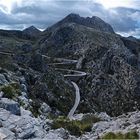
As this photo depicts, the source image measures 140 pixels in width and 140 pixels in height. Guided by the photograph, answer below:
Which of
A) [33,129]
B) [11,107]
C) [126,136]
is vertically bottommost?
[33,129]

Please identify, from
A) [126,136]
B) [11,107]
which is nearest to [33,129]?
[11,107]

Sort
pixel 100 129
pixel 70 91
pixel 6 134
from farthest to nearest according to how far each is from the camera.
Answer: pixel 70 91 < pixel 100 129 < pixel 6 134

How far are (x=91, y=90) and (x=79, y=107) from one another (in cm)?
5500

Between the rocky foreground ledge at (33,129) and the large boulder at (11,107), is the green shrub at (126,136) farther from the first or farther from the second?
the large boulder at (11,107)

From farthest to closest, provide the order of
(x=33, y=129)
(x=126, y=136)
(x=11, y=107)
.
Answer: (x=11, y=107) → (x=33, y=129) → (x=126, y=136)

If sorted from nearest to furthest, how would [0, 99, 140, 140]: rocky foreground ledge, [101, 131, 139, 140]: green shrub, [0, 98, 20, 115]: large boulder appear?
[101, 131, 139, 140]: green shrub
[0, 99, 140, 140]: rocky foreground ledge
[0, 98, 20, 115]: large boulder

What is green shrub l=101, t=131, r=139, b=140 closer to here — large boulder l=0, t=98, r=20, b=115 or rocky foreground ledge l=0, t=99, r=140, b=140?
rocky foreground ledge l=0, t=99, r=140, b=140

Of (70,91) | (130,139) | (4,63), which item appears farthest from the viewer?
(70,91)

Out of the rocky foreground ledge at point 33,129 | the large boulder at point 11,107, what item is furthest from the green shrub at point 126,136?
the large boulder at point 11,107

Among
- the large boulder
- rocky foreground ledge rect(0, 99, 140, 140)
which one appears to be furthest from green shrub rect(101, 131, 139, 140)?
the large boulder

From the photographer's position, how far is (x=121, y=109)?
7820 inches

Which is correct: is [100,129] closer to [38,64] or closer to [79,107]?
[79,107]

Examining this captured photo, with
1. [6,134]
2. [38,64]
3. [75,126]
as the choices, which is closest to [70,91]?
[38,64]

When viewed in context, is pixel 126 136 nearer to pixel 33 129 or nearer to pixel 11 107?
pixel 33 129
